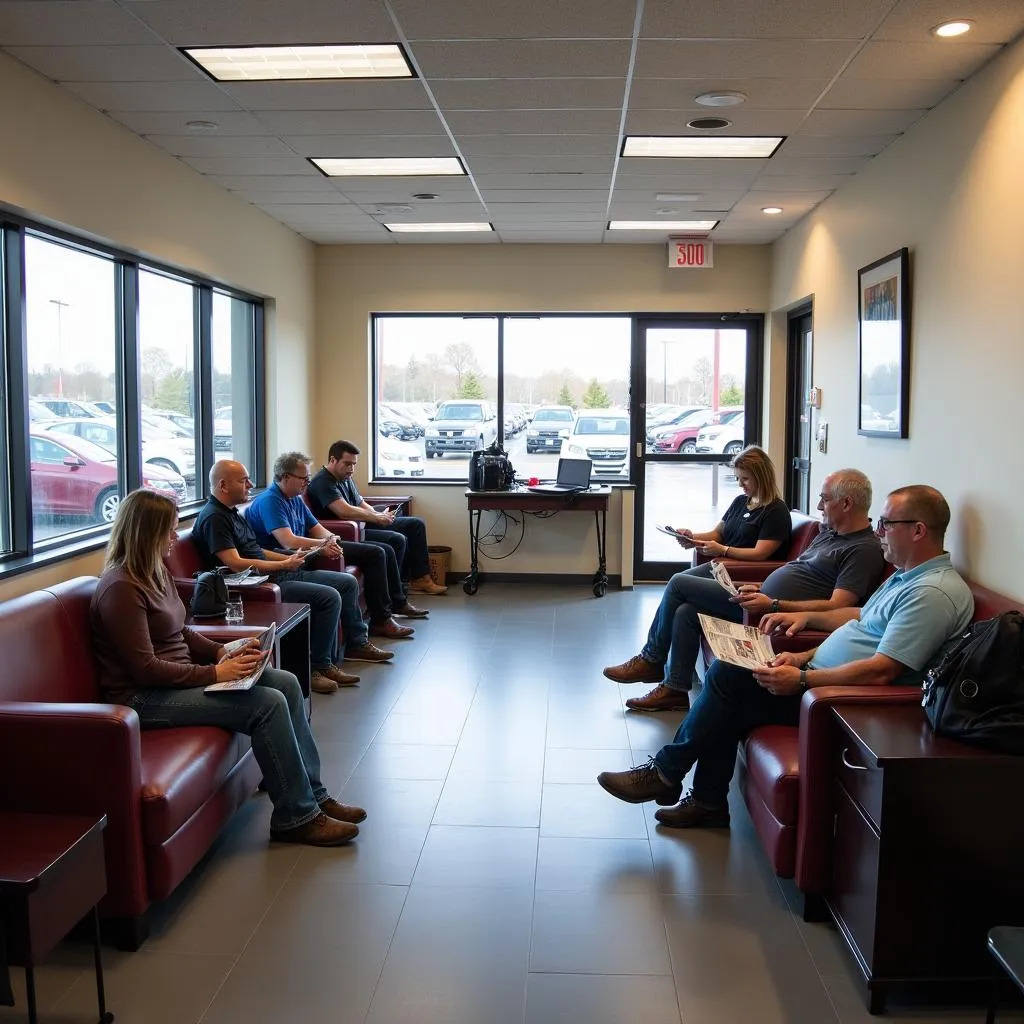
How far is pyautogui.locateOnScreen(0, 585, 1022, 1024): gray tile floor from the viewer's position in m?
2.42

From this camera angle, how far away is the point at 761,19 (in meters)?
3.25

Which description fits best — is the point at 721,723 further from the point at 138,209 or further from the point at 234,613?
the point at 138,209

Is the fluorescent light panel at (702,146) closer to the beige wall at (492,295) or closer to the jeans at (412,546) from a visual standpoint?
the beige wall at (492,295)

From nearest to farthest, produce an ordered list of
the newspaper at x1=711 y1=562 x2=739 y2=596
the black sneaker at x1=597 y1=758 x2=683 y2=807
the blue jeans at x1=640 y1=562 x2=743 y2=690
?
the black sneaker at x1=597 y1=758 x2=683 y2=807, the newspaper at x1=711 y1=562 x2=739 y2=596, the blue jeans at x1=640 y1=562 x2=743 y2=690

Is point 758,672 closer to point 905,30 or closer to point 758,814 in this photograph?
point 758,814

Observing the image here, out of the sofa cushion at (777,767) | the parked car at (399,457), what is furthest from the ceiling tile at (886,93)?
the parked car at (399,457)

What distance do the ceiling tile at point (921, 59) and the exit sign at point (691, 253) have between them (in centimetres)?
381

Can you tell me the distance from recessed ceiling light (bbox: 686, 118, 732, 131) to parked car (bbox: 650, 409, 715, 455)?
3.76 meters

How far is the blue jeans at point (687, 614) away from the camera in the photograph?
4723 millimetres

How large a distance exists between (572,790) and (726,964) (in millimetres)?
1222

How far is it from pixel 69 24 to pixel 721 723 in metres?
3.20

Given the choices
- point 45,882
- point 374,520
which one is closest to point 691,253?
point 374,520

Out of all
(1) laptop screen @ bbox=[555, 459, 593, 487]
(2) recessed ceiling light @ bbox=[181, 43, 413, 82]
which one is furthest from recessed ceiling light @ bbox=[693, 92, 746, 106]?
(1) laptop screen @ bbox=[555, 459, 593, 487]

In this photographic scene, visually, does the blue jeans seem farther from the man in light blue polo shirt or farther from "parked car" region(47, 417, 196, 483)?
"parked car" region(47, 417, 196, 483)
